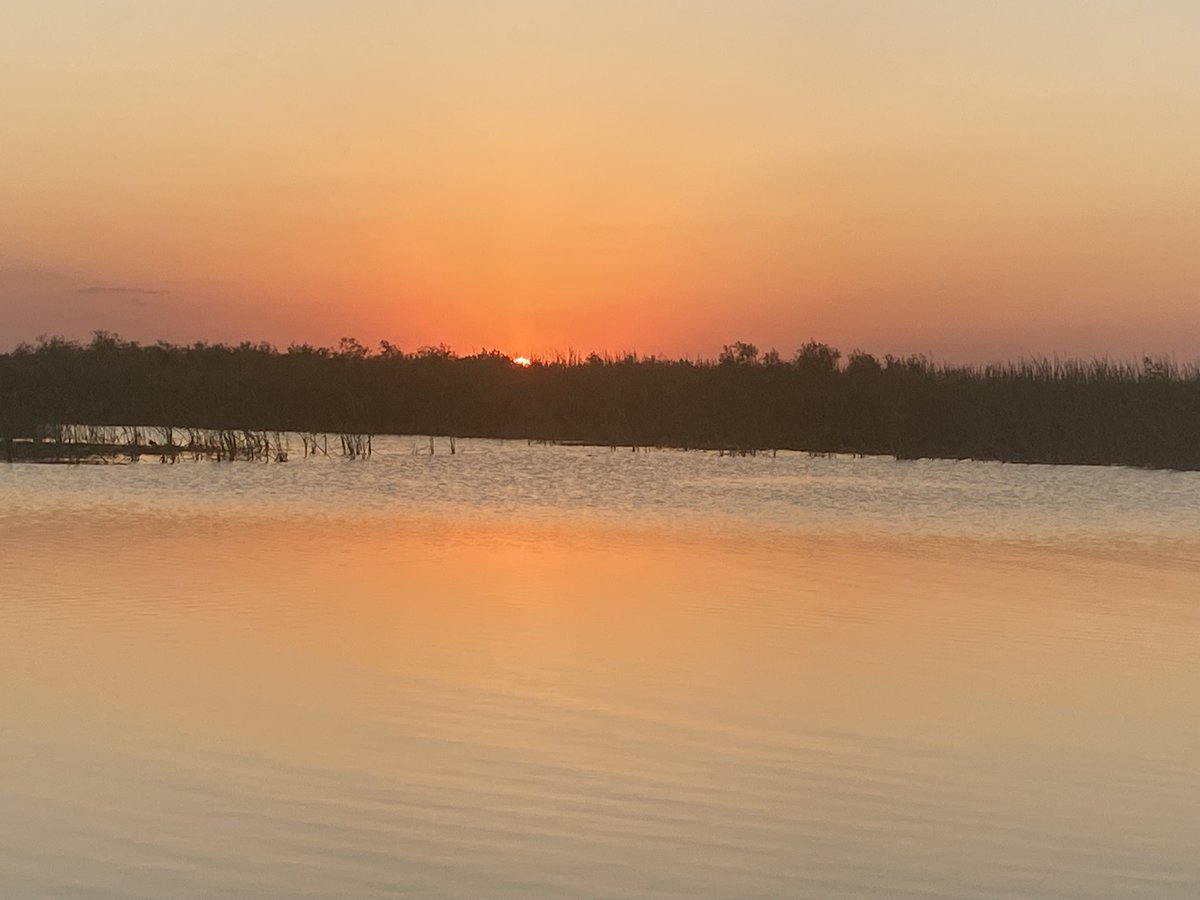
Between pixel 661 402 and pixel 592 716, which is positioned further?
pixel 661 402

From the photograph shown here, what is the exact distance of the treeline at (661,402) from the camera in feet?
88.0

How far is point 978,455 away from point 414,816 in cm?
2463

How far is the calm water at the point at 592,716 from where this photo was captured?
4.05m

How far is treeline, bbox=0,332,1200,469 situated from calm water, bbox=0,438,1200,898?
569 inches

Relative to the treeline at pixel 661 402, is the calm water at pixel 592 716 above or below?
below

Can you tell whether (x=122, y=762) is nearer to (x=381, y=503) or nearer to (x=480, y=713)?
(x=480, y=713)

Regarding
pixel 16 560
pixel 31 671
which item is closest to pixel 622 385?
pixel 16 560

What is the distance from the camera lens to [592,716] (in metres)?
5.88

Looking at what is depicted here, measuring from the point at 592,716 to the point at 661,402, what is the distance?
2827 centimetres

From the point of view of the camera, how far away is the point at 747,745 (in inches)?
214

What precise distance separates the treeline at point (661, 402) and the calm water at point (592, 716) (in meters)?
14.5

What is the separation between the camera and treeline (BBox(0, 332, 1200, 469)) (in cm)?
2683

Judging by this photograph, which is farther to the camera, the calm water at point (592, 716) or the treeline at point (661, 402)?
the treeline at point (661, 402)

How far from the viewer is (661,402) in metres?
34.0
